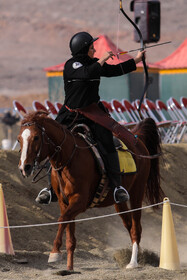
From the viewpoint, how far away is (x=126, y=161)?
9430 mm

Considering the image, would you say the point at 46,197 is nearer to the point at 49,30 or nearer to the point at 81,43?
the point at 81,43

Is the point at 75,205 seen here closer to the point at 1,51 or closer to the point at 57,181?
→ the point at 57,181

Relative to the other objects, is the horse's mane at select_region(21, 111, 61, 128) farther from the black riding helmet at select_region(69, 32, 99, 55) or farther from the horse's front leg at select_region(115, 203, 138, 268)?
the horse's front leg at select_region(115, 203, 138, 268)

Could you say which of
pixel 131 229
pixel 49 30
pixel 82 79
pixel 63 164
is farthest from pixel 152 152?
pixel 49 30

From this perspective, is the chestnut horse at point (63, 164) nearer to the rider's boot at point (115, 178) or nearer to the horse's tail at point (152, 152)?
the rider's boot at point (115, 178)

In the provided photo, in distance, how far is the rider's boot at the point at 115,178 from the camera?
891 centimetres

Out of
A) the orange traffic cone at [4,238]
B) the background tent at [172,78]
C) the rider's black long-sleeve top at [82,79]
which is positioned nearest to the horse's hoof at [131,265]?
the orange traffic cone at [4,238]

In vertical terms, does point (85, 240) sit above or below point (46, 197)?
below

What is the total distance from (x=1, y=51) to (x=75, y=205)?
76289 mm

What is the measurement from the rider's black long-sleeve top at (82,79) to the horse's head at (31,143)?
29.6 inches

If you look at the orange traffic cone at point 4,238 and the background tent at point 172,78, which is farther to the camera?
the background tent at point 172,78

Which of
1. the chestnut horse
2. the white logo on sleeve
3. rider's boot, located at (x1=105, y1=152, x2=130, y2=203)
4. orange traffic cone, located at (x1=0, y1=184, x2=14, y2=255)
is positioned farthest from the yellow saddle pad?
orange traffic cone, located at (x1=0, y1=184, x2=14, y2=255)

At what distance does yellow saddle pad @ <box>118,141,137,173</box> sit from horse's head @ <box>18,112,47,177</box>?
148cm

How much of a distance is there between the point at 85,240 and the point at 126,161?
2.99 meters
